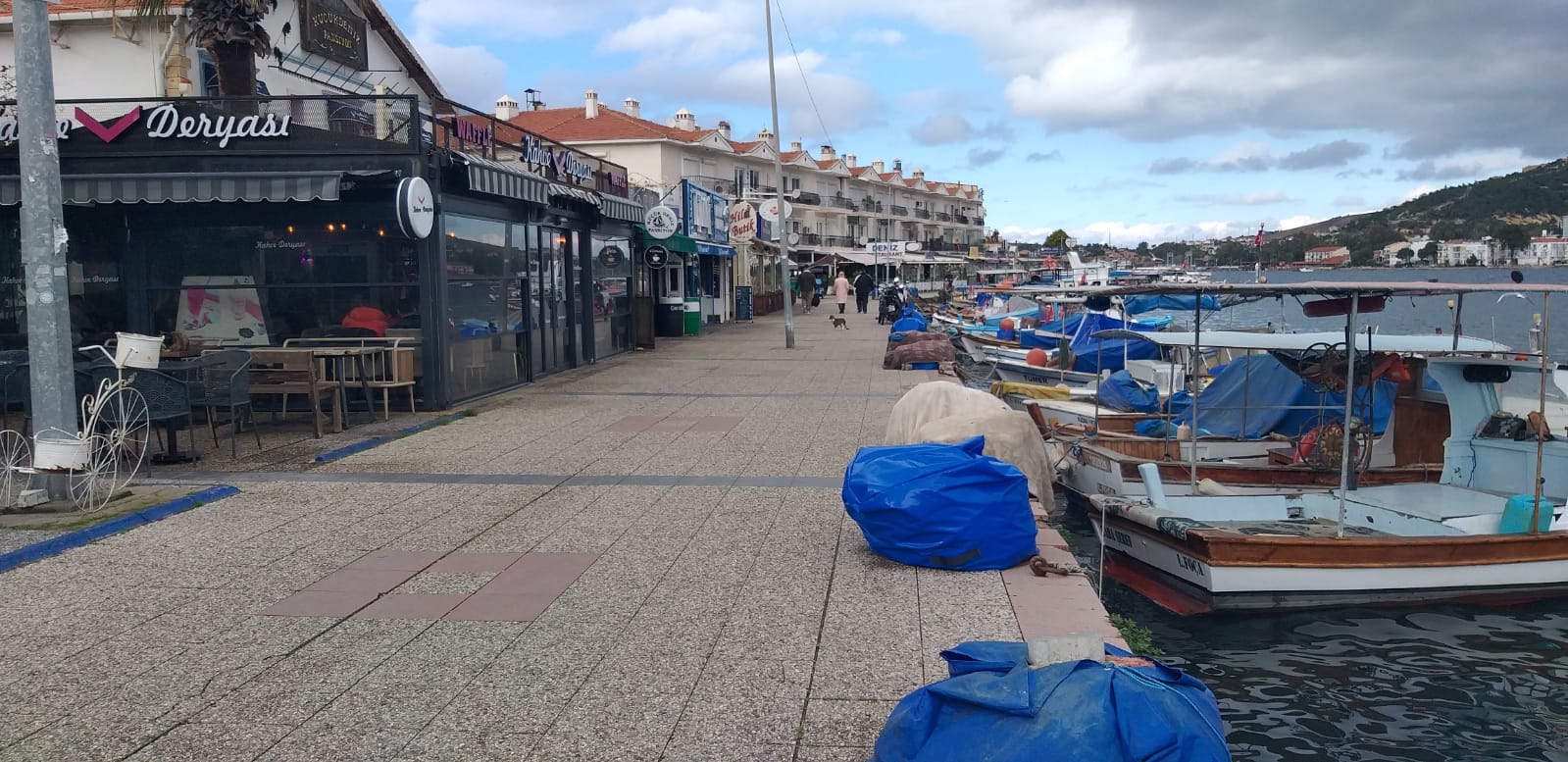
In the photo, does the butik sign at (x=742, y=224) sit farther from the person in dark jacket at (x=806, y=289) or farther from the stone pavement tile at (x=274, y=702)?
the stone pavement tile at (x=274, y=702)

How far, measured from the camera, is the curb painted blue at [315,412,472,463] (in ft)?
35.9

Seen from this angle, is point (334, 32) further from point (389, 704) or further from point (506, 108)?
point (506, 108)

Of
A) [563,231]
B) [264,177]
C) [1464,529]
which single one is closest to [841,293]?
[563,231]

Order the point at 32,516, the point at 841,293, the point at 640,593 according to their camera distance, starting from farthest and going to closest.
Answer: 1. the point at 841,293
2. the point at 32,516
3. the point at 640,593

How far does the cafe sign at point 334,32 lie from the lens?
70.7 feet

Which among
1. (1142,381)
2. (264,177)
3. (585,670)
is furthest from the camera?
(1142,381)

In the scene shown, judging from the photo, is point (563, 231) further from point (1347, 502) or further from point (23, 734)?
point (23, 734)

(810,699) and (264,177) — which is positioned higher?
(264,177)

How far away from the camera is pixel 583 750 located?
4.31m

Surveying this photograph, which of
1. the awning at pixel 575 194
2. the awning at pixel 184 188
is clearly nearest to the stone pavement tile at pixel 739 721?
the awning at pixel 184 188

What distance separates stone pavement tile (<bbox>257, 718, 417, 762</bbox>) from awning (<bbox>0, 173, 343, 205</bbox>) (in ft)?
30.3

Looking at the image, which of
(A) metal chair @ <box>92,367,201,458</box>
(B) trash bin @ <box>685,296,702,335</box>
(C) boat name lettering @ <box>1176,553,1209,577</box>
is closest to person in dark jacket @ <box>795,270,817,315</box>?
(B) trash bin @ <box>685,296,702,335</box>

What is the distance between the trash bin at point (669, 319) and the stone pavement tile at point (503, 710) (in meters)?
25.0

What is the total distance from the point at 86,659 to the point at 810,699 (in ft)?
11.0
